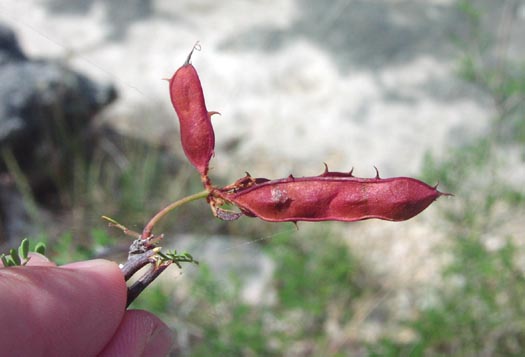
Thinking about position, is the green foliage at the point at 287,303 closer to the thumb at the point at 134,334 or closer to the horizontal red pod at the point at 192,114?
the thumb at the point at 134,334

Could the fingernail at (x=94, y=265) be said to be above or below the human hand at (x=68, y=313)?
above

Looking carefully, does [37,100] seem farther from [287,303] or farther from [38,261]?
[38,261]

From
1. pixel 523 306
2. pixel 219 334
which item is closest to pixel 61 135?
pixel 219 334

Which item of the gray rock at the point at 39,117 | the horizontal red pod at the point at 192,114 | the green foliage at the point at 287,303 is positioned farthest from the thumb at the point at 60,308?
→ the gray rock at the point at 39,117

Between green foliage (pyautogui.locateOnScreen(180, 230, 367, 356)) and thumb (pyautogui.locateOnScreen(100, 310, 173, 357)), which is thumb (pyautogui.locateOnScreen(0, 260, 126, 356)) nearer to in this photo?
thumb (pyautogui.locateOnScreen(100, 310, 173, 357))

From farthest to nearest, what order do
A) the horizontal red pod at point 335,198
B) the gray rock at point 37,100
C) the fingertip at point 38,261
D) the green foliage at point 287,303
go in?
1. the gray rock at point 37,100
2. the green foliage at point 287,303
3. the fingertip at point 38,261
4. the horizontal red pod at point 335,198

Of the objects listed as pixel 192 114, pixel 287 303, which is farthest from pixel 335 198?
pixel 287 303

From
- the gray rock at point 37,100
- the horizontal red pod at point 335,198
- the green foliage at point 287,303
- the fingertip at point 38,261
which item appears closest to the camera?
the horizontal red pod at point 335,198
